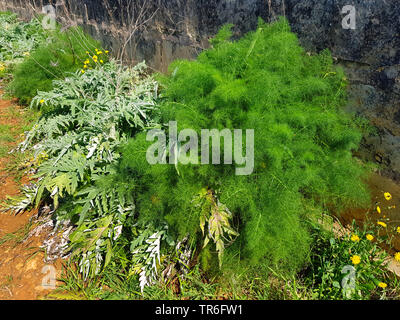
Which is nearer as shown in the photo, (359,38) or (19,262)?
(359,38)

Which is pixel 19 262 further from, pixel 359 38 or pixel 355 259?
pixel 359 38

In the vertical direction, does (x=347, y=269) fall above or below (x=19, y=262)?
above

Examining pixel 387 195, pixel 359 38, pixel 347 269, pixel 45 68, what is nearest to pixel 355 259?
pixel 347 269

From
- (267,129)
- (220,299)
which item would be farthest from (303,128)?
(220,299)

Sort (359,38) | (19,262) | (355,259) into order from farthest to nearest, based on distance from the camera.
Answer: (19,262)
(359,38)
(355,259)

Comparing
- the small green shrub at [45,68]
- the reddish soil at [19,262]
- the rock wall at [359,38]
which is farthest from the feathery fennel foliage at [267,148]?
the small green shrub at [45,68]

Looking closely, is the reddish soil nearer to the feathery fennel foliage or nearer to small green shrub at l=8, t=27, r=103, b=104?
the feathery fennel foliage

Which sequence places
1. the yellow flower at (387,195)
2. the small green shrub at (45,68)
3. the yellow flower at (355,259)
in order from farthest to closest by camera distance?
the small green shrub at (45,68) → the yellow flower at (387,195) → the yellow flower at (355,259)

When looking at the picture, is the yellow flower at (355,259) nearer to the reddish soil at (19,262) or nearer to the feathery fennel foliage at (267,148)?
the feathery fennel foliage at (267,148)

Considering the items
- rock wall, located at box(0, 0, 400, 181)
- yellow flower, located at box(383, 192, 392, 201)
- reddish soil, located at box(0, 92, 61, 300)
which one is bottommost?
reddish soil, located at box(0, 92, 61, 300)

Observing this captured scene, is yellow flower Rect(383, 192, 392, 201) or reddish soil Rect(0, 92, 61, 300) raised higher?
yellow flower Rect(383, 192, 392, 201)

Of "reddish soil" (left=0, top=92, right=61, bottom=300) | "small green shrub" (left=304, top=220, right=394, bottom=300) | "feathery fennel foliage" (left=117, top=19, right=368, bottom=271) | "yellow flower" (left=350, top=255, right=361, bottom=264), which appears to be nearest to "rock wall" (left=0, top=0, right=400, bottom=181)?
"feathery fennel foliage" (left=117, top=19, right=368, bottom=271)

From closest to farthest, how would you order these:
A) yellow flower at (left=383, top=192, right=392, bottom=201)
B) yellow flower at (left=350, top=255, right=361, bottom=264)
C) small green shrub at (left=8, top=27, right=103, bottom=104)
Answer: yellow flower at (left=350, top=255, right=361, bottom=264)
yellow flower at (left=383, top=192, right=392, bottom=201)
small green shrub at (left=8, top=27, right=103, bottom=104)

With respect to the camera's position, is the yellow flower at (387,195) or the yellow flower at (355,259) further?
the yellow flower at (387,195)
